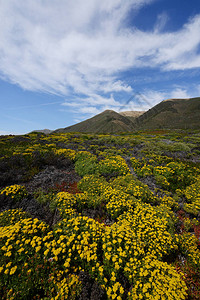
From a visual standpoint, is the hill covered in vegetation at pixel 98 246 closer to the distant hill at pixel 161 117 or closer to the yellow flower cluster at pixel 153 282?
the yellow flower cluster at pixel 153 282

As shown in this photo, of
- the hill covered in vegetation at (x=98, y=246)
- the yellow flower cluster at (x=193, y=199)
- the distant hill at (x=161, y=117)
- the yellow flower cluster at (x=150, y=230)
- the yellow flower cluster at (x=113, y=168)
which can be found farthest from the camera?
the distant hill at (x=161, y=117)

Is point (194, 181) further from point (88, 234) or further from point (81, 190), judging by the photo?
point (88, 234)

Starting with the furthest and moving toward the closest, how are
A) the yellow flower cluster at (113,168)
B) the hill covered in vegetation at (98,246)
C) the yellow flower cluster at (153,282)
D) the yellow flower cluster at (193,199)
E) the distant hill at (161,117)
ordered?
the distant hill at (161,117)
the yellow flower cluster at (113,168)
the yellow flower cluster at (193,199)
the hill covered in vegetation at (98,246)
the yellow flower cluster at (153,282)

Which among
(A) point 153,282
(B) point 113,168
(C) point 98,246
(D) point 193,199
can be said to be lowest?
(D) point 193,199

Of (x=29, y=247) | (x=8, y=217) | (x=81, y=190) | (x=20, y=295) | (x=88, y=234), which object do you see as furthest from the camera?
(x=81, y=190)

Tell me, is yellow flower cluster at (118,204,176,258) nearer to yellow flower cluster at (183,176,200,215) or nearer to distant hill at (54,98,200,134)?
yellow flower cluster at (183,176,200,215)

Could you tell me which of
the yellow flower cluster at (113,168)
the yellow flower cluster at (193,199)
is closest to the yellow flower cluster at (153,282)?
the yellow flower cluster at (193,199)

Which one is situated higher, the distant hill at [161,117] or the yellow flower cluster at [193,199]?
the distant hill at [161,117]

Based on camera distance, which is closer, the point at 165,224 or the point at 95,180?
the point at 165,224

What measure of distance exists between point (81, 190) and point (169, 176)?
6759 mm

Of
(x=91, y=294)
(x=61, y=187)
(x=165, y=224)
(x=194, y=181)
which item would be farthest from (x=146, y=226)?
(x=194, y=181)

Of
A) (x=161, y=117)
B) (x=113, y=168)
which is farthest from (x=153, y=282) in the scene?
(x=161, y=117)

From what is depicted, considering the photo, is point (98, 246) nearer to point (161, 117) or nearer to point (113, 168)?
point (113, 168)

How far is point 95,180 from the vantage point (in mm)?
8023
